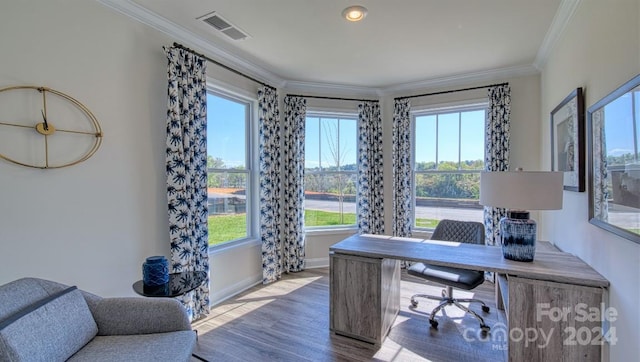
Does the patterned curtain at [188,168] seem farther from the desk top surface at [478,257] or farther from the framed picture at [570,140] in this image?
the framed picture at [570,140]

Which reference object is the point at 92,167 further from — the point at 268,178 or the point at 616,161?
the point at 616,161

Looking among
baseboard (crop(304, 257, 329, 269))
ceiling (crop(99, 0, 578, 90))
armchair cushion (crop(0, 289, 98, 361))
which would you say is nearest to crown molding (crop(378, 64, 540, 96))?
ceiling (crop(99, 0, 578, 90))

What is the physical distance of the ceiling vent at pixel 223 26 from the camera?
252cm

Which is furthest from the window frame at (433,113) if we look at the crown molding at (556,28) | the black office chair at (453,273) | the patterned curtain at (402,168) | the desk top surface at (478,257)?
the desk top surface at (478,257)

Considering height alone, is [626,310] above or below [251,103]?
below

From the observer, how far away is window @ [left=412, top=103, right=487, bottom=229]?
4.15 metres

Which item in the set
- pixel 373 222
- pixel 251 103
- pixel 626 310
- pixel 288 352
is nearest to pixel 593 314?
pixel 626 310

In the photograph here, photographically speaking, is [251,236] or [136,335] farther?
[251,236]

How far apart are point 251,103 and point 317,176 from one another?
1.44 meters

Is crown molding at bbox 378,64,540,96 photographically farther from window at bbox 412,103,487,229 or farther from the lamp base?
the lamp base

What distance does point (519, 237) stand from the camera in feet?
6.90

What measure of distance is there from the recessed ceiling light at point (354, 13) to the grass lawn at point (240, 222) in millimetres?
2438

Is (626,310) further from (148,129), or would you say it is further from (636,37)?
(148,129)

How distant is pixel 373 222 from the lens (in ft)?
14.8
